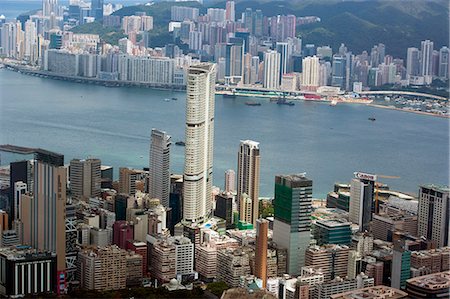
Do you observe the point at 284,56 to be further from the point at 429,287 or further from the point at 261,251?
the point at 429,287

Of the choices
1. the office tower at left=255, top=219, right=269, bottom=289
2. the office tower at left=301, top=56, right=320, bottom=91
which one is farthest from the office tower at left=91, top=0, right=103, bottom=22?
the office tower at left=255, top=219, right=269, bottom=289

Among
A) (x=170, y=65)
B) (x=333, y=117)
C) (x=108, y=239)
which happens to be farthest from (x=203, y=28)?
(x=108, y=239)

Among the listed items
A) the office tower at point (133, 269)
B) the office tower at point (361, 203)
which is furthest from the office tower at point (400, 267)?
the office tower at point (133, 269)

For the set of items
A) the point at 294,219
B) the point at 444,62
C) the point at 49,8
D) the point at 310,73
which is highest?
the point at 49,8

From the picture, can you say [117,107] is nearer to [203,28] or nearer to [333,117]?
[333,117]

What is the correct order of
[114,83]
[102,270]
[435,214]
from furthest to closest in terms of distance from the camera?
[114,83] → [435,214] → [102,270]

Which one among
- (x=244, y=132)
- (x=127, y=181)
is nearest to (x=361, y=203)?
(x=127, y=181)

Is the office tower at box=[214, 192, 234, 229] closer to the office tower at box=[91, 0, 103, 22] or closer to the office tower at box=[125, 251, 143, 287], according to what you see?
the office tower at box=[125, 251, 143, 287]
